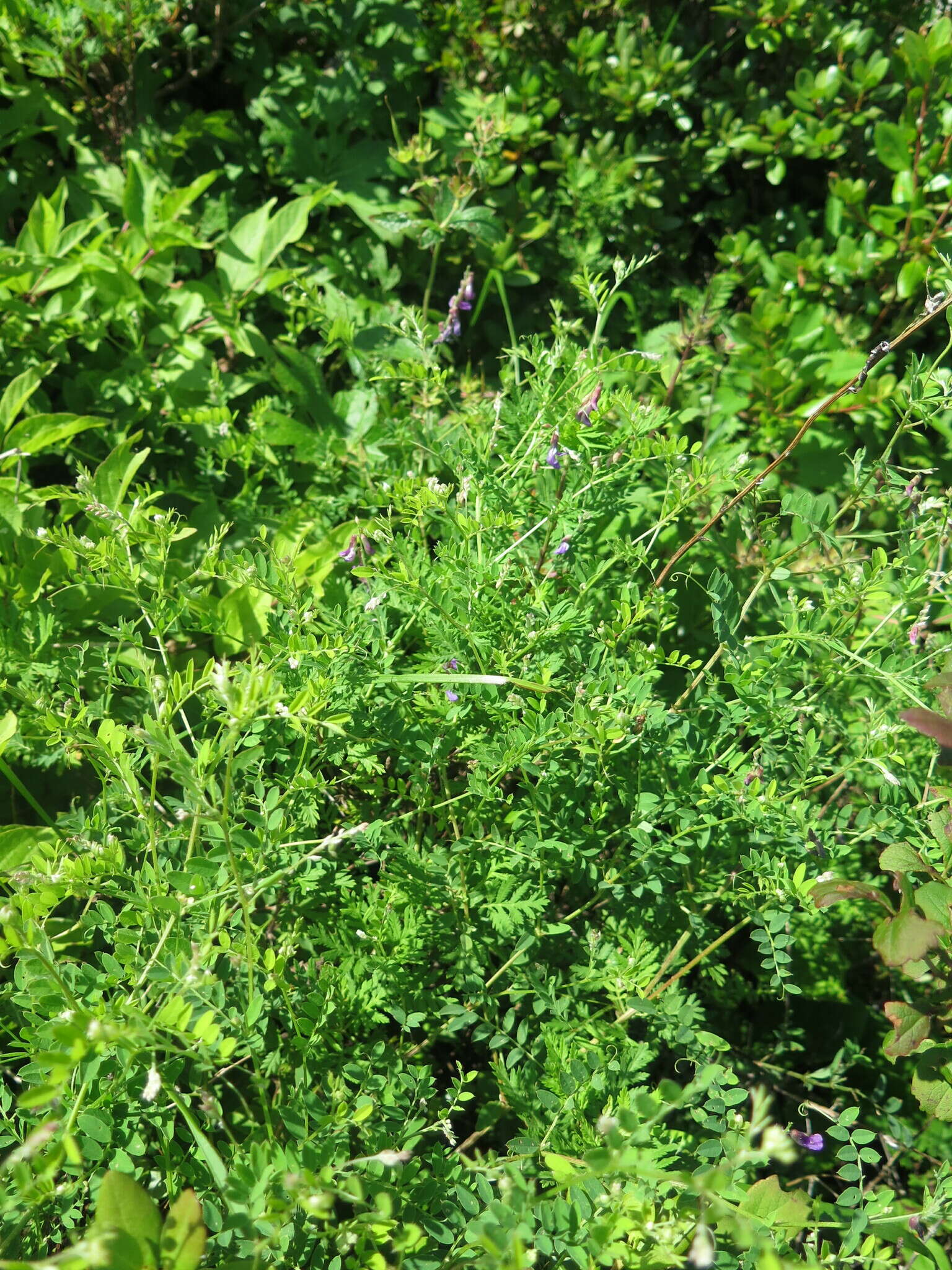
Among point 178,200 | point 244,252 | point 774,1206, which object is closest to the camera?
point 774,1206

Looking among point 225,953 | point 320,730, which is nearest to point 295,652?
point 320,730

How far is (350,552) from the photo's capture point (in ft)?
5.85

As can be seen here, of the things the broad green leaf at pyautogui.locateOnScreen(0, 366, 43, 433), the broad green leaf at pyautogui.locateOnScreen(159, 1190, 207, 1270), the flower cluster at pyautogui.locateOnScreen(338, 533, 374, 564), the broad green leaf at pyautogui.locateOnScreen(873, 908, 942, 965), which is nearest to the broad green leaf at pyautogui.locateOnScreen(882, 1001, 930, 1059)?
the broad green leaf at pyautogui.locateOnScreen(873, 908, 942, 965)

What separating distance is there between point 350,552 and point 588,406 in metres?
0.51

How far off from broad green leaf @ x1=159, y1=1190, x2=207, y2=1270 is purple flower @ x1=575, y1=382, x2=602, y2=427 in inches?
50.4

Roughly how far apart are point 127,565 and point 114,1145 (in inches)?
30.0

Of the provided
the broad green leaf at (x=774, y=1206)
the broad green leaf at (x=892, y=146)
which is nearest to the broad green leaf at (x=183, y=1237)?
the broad green leaf at (x=774, y=1206)

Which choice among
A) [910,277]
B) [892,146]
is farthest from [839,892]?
[892,146]

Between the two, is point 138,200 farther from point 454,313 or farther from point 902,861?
point 902,861

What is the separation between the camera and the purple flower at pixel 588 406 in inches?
68.5

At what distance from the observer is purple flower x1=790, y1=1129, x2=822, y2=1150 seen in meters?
1.53

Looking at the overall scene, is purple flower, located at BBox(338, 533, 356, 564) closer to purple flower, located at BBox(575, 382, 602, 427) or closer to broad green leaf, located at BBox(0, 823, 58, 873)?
purple flower, located at BBox(575, 382, 602, 427)

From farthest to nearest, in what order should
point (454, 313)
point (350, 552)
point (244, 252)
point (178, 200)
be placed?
1. point (244, 252)
2. point (178, 200)
3. point (454, 313)
4. point (350, 552)

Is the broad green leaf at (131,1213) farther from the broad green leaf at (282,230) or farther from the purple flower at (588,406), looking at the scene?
the broad green leaf at (282,230)
